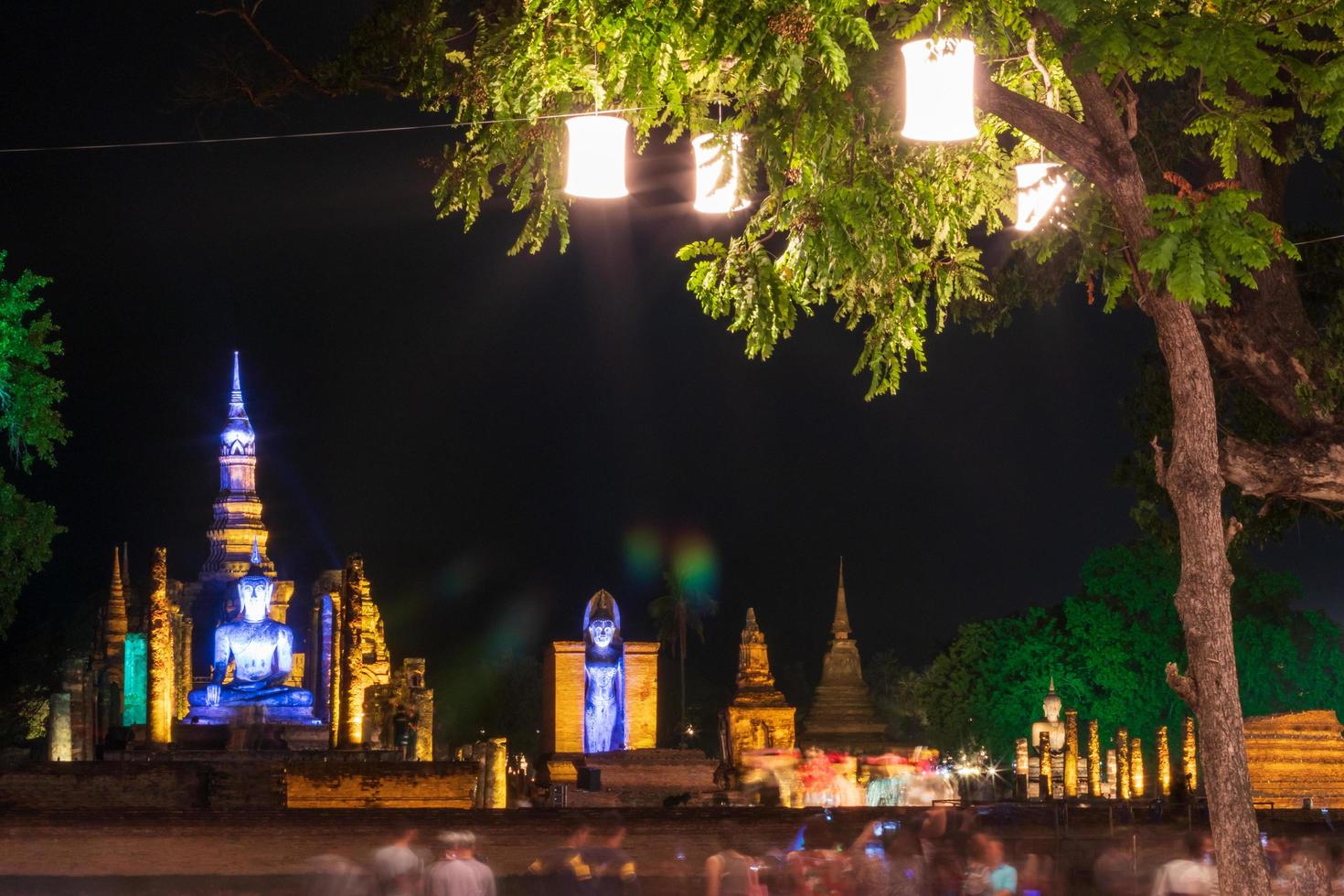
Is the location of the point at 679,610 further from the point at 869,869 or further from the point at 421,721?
the point at 869,869

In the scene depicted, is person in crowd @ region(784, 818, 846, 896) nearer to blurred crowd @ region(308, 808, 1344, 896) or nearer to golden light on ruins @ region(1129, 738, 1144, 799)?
blurred crowd @ region(308, 808, 1344, 896)

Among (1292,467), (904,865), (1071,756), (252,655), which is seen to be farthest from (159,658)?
(1292,467)

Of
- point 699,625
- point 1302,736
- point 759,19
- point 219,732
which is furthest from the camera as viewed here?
point 699,625

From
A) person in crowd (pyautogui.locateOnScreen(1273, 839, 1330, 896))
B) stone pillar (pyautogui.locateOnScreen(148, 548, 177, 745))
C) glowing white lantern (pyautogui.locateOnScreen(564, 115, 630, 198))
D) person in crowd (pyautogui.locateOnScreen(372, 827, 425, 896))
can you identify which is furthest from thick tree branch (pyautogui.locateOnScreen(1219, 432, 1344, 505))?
stone pillar (pyautogui.locateOnScreen(148, 548, 177, 745))

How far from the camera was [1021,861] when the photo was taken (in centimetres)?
1567

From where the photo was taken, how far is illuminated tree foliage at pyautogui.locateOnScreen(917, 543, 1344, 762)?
142ft

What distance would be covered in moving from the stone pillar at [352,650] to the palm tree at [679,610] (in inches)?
1511

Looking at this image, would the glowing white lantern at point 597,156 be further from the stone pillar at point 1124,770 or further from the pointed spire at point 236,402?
the pointed spire at point 236,402

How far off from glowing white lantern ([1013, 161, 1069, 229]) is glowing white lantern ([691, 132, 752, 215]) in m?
1.85

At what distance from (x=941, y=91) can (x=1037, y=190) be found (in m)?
1.79

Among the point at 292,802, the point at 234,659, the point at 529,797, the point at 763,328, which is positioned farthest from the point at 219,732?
the point at 763,328

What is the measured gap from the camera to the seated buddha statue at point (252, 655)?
40.8 m

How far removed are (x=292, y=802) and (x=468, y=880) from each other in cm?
926

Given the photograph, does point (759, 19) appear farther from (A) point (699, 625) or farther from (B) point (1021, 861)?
(A) point (699, 625)
